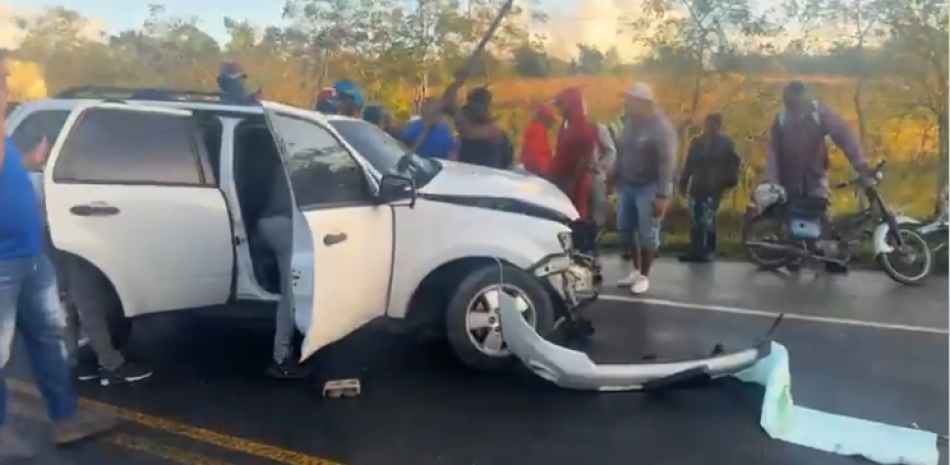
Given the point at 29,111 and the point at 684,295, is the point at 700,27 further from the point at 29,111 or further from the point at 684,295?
the point at 29,111

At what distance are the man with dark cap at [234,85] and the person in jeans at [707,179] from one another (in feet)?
4.29

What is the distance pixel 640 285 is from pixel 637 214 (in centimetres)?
22

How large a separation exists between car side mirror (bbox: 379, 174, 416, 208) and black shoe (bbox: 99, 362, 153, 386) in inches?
37.2

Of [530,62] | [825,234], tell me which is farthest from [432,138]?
[825,234]

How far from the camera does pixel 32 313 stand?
300 cm

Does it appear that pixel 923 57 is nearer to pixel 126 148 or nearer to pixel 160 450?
pixel 126 148

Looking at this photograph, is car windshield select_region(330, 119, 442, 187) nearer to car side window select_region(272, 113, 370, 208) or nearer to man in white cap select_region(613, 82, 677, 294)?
car side window select_region(272, 113, 370, 208)

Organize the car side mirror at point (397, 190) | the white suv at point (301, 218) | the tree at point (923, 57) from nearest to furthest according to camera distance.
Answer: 1. the tree at point (923, 57)
2. the white suv at point (301, 218)
3. the car side mirror at point (397, 190)

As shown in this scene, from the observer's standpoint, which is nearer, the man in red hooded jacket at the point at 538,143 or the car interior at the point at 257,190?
the man in red hooded jacket at the point at 538,143

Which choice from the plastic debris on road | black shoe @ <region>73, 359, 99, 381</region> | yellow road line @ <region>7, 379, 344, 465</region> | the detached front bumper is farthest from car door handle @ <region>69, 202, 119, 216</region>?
the plastic debris on road

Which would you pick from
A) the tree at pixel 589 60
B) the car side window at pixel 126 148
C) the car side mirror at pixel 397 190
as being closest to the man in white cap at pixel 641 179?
the tree at pixel 589 60

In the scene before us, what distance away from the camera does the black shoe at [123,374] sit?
3018 millimetres

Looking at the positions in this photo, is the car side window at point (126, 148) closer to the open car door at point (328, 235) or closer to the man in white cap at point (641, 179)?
the open car door at point (328, 235)

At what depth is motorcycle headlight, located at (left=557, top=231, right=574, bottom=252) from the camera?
114 inches
